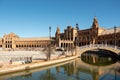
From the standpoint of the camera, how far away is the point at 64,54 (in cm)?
6412

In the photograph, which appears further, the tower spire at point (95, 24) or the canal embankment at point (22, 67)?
the tower spire at point (95, 24)

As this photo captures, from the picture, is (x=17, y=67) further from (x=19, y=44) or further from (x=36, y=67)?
(x=19, y=44)

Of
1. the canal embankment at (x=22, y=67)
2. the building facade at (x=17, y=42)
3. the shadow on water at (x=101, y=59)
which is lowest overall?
the shadow on water at (x=101, y=59)

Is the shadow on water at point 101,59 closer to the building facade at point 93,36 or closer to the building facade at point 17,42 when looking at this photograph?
the building facade at point 93,36

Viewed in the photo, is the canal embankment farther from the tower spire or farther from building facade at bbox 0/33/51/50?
building facade at bbox 0/33/51/50

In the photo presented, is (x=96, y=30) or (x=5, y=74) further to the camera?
(x=96, y=30)

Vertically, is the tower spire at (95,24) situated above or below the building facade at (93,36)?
above

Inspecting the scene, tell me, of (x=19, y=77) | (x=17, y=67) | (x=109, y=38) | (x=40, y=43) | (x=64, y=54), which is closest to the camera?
(x=19, y=77)

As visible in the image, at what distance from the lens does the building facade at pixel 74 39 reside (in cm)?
9926

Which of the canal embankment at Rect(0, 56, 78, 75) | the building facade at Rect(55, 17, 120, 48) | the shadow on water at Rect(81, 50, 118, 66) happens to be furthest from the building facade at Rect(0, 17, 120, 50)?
the canal embankment at Rect(0, 56, 78, 75)

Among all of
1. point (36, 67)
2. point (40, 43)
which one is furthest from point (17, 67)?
point (40, 43)

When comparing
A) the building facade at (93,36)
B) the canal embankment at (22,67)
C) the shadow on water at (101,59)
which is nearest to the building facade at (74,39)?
the building facade at (93,36)

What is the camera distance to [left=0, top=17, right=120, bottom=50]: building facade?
99256 millimetres

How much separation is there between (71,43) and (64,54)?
197 ft
